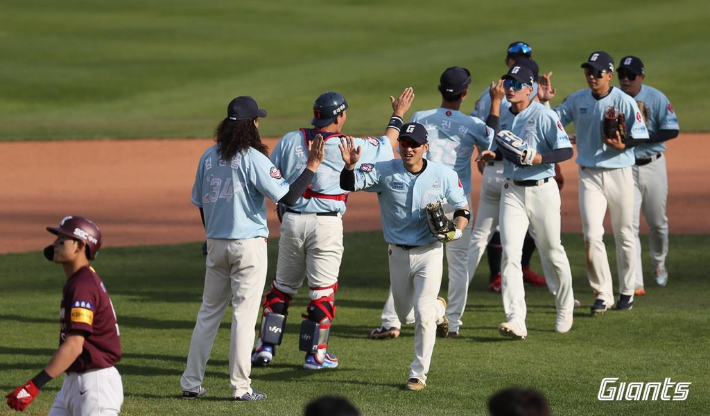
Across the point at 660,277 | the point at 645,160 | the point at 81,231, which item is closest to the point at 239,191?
the point at 81,231

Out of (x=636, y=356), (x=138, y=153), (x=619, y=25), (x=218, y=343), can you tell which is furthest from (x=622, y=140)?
(x=619, y=25)

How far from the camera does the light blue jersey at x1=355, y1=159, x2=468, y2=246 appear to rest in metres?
8.37

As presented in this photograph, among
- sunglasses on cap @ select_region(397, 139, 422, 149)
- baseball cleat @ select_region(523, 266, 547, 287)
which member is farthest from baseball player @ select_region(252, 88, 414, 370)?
baseball cleat @ select_region(523, 266, 547, 287)

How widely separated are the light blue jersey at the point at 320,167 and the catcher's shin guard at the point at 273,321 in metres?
0.84

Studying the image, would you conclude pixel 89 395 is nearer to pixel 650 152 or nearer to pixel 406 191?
pixel 406 191

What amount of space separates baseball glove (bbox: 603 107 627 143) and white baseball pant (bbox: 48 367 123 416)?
6450mm

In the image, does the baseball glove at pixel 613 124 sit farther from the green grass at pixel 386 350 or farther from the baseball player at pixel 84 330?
the baseball player at pixel 84 330

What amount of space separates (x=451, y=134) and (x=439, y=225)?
201 cm

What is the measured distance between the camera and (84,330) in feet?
18.5

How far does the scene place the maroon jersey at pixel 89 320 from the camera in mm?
5648

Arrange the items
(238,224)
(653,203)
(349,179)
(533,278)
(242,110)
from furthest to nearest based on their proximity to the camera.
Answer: (533,278)
(653,203)
(349,179)
(242,110)
(238,224)

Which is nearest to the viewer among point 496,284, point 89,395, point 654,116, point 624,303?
point 89,395

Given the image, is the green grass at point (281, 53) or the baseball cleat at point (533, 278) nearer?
the baseball cleat at point (533, 278)

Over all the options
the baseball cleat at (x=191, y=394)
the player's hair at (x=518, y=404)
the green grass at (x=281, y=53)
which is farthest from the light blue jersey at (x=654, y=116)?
the green grass at (x=281, y=53)
